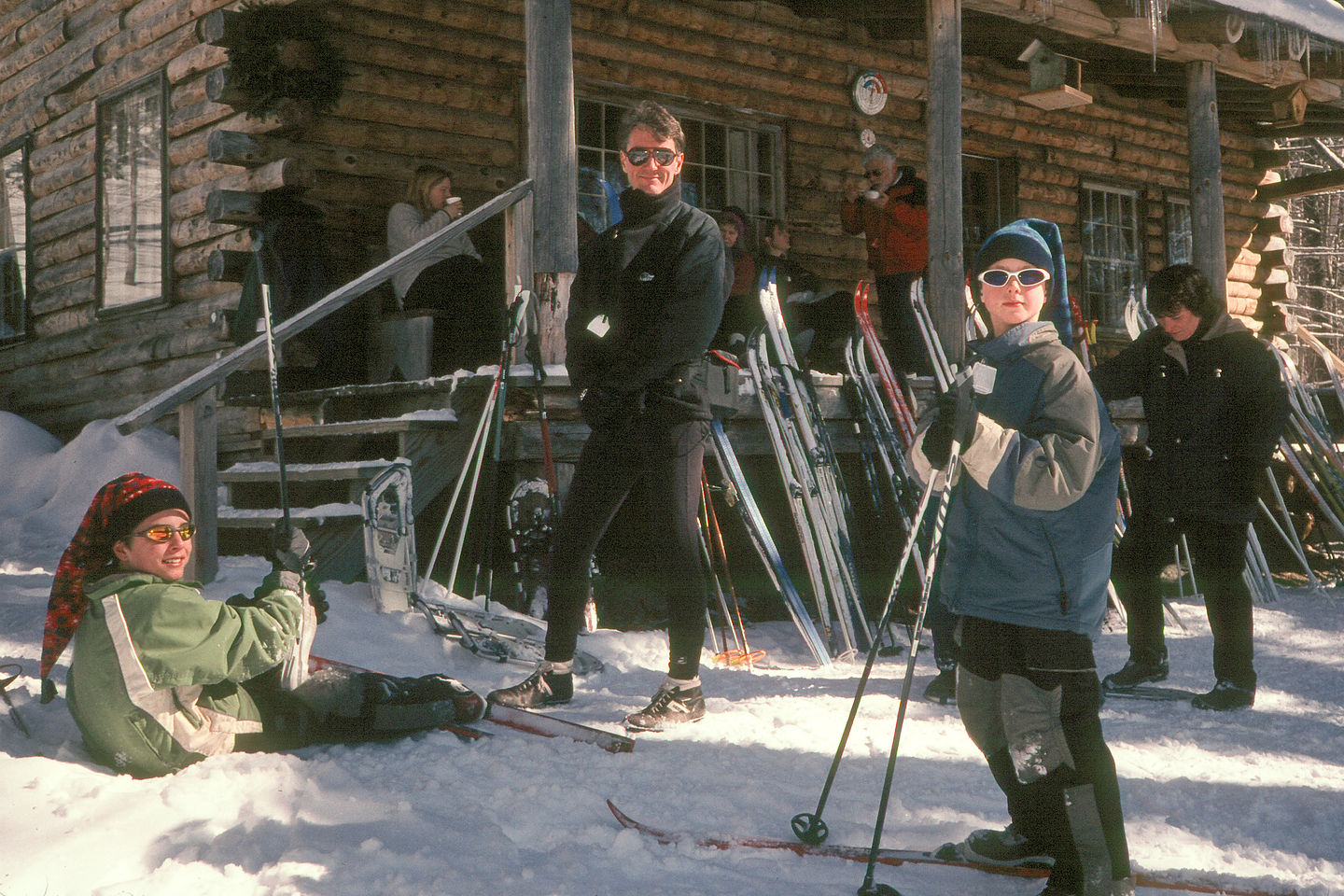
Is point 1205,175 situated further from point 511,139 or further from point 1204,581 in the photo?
point 1204,581

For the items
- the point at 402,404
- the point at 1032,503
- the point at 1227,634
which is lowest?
the point at 1227,634

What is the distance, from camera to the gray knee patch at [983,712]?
2.50 m

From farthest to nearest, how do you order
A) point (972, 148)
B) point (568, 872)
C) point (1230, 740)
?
1. point (972, 148)
2. point (1230, 740)
3. point (568, 872)

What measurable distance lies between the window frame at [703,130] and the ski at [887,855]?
6418mm

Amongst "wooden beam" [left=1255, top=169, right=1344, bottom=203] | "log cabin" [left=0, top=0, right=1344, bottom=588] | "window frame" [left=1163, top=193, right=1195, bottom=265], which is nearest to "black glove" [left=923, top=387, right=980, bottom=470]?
"log cabin" [left=0, top=0, right=1344, bottom=588]

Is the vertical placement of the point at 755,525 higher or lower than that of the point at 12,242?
lower

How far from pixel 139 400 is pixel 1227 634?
304 inches

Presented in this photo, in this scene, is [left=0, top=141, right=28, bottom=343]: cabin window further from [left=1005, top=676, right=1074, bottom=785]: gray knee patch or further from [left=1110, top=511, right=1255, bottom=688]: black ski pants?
[left=1005, top=676, right=1074, bottom=785]: gray knee patch

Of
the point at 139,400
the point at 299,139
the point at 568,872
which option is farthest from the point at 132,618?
the point at 139,400

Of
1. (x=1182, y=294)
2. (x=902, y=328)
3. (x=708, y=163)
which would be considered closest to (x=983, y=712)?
(x=1182, y=294)

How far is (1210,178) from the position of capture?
9.02 metres

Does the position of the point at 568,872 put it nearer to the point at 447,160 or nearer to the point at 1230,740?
the point at 1230,740

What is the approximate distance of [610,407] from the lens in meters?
3.66

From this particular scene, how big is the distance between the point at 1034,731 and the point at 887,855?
0.50m
